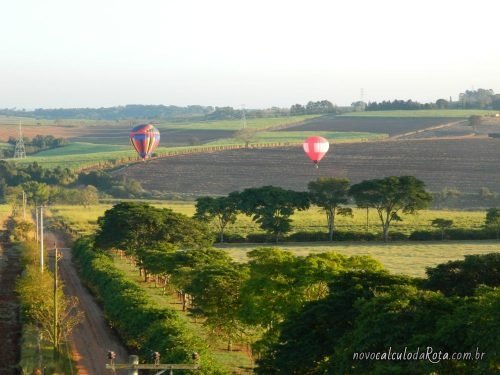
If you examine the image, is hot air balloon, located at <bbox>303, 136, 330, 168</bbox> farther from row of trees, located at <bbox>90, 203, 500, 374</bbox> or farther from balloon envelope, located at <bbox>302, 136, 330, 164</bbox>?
row of trees, located at <bbox>90, 203, 500, 374</bbox>

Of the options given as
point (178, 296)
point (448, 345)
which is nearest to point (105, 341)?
point (178, 296)

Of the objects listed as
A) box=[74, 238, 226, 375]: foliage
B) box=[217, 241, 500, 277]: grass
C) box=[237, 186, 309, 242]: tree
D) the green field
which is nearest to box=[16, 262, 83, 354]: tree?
box=[74, 238, 226, 375]: foliage

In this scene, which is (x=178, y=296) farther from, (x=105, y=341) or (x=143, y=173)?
(x=143, y=173)

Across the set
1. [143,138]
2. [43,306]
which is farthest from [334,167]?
[43,306]

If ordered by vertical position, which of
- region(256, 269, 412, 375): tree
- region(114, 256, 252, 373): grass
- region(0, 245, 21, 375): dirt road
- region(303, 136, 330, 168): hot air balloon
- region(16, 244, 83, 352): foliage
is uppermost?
region(303, 136, 330, 168): hot air balloon

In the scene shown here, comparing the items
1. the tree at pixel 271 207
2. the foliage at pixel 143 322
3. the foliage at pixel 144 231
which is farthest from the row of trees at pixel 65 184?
the foliage at pixel 143 322

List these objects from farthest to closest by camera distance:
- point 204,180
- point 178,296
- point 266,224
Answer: point 204,180
point 266,224
point 178,296

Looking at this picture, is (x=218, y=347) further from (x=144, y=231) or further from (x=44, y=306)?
(x=144, y=231)

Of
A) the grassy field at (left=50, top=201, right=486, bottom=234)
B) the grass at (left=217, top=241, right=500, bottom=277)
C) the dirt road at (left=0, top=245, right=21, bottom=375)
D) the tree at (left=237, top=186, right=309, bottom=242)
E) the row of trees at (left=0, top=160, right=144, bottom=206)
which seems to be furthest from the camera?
the row of trees at (left=0, top=160, right=144, bottom=206)
